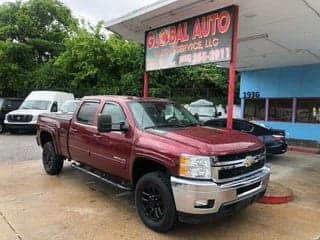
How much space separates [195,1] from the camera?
6953 millimetres

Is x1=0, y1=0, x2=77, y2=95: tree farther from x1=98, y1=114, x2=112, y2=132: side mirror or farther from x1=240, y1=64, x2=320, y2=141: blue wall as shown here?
x1=98, y1=114, x2=112, y2=132: side mirror

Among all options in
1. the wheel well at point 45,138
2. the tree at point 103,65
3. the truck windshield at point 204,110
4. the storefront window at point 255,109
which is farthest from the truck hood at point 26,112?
the storefront window at point 255,109

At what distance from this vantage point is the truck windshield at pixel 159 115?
17.7ft

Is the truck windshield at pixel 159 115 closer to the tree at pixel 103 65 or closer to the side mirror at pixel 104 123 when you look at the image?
the side mirror at pixel 104 123

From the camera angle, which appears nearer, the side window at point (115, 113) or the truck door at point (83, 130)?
the side window at point (115, 113)

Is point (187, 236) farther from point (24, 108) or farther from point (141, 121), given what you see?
point (24, 108)

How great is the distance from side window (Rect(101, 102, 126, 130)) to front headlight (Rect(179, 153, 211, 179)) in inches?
61.9

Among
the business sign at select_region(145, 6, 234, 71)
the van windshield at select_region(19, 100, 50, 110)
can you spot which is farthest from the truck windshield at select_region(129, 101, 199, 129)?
the van windshield at select_region(19, 100, 50, 110)

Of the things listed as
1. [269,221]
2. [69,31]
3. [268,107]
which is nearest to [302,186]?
[269,221]

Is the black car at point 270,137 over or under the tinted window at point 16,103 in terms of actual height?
under

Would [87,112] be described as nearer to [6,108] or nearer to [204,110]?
[204,110]

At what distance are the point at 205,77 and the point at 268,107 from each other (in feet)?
26.1

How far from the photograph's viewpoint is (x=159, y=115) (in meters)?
5.71

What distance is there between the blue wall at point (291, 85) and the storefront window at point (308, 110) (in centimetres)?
22
